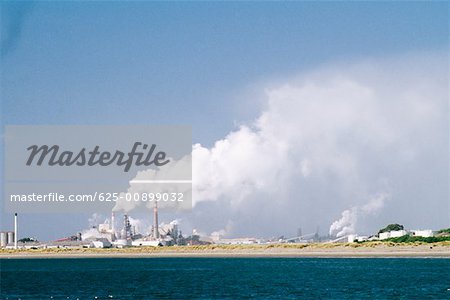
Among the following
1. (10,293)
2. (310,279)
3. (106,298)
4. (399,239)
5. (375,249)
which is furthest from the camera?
(399,239)

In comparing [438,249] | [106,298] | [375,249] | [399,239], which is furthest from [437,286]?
[399,239]

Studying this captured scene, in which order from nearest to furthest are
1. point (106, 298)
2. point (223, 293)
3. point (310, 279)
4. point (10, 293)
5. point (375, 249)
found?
point (106, 298) → point (223, 293) → point (10, 293) → point (310, 279) → point (375, 249)

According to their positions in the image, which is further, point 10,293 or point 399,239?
point 399,239

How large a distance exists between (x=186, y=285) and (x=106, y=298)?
1696 cm

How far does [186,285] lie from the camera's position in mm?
76812

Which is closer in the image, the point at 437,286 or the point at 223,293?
the point at 223,293

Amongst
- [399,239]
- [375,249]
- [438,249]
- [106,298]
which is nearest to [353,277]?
[106,298]

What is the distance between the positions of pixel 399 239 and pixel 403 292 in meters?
121

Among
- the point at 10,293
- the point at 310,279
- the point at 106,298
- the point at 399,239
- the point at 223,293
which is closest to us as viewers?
the point at 106,298

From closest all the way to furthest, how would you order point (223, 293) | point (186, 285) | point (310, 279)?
1. point (223, 293)
2. point (186, 285)
3. point (310, 279)

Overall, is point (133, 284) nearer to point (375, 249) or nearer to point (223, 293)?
point (223, 293)

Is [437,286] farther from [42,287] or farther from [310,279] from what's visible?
[42,287]

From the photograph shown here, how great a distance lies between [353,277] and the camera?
85.5 m

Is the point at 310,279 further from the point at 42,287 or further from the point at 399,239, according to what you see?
the point at 399,239
